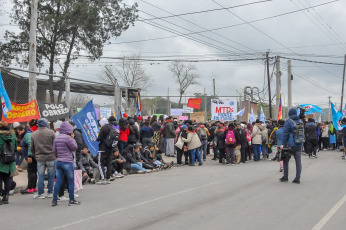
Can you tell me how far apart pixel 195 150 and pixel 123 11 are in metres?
16.5

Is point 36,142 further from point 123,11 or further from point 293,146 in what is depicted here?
point 123,11

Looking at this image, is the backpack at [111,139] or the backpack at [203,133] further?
the backpack at [203,133]

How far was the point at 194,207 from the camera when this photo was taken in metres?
7.27

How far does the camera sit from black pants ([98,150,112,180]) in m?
10.8

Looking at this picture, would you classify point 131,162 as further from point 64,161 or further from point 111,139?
point 64,161

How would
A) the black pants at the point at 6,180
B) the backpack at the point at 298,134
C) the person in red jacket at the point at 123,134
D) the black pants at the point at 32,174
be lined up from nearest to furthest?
the black pants at the point at 6,180
the black pants at the point at 32,174
the backpack at the point at 298,134
the person in red jacket at the point at 123,134

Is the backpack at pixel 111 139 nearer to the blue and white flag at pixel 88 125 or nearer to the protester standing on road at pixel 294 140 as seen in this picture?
the blue and white flag at pixel 88 125

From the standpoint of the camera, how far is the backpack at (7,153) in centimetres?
802

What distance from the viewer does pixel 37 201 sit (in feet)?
27.4

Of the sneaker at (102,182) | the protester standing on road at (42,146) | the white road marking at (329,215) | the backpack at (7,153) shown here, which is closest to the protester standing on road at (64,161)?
the protester standing on road at (42,146)

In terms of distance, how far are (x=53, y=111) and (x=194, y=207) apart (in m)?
6.69

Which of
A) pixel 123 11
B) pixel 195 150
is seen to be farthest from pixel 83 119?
pixel 123 11

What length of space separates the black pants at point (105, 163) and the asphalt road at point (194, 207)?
40 centimetres

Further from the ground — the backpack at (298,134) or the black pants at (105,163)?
the backpack at (298,134)
